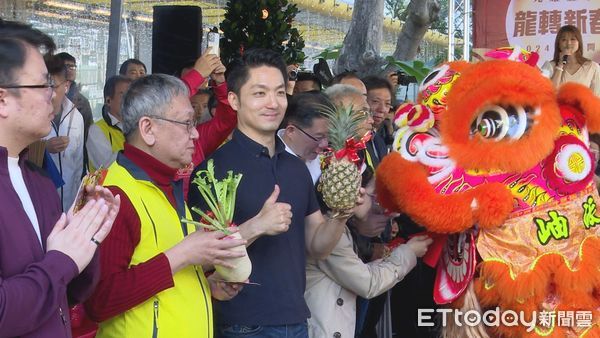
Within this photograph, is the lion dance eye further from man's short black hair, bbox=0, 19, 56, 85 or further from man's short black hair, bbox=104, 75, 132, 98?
man's short black hair, bbox=104, 75, 132, 98

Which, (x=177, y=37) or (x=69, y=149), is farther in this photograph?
(x=177, y=37)

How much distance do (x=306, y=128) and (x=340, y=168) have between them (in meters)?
0.51

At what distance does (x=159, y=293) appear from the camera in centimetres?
233

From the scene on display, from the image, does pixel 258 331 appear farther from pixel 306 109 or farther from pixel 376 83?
pixel 376 83

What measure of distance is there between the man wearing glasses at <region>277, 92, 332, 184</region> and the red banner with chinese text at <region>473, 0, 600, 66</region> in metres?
4.05

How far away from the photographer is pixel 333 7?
43.0 feet

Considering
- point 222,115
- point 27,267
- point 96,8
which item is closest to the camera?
point 27,267

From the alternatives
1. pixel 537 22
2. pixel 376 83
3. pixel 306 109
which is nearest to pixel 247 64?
pixel 306 109

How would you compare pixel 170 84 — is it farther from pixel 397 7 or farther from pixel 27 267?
pixel 397 7

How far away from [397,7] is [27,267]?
758 inches

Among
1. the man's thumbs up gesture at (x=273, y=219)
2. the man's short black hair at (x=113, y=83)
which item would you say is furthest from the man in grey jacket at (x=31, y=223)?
the man's short black hair at (x=113, y=83)

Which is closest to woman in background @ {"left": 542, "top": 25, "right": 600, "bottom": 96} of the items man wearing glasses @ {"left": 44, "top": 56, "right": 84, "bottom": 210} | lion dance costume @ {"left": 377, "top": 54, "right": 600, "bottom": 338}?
lion dance costume @ {"left": 377, "top": 54, "right": 600, "bottom": 338}

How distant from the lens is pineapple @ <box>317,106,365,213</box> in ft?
9.29

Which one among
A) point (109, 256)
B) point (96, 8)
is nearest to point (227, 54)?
point (109, 256)
